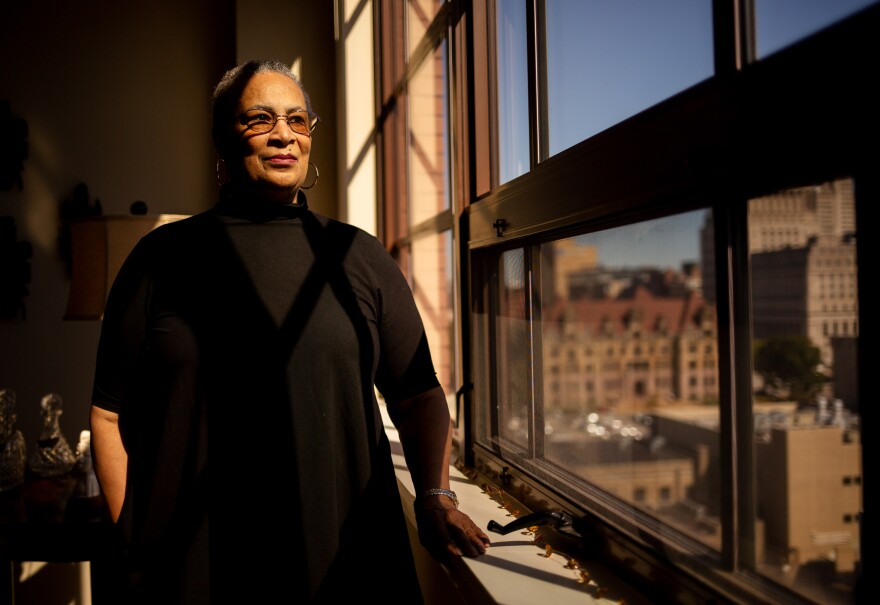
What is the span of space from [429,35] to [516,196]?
109cm

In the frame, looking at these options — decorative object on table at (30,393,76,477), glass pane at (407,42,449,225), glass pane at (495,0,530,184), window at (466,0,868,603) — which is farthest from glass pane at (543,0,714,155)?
decorative object on table at (30,393,76,477)

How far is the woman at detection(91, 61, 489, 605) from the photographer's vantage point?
113cm

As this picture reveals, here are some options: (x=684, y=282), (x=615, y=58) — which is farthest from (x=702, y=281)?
(x=615, y=58)

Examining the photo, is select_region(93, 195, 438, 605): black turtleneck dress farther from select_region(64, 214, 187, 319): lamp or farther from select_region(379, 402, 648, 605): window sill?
select_region(64, 214, 187, 319): lamp

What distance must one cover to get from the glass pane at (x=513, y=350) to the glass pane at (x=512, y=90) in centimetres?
20

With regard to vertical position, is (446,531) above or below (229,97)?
below

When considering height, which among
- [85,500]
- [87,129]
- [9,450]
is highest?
[87,129]

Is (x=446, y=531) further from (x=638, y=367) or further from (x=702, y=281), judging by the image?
(x=702, y=281)

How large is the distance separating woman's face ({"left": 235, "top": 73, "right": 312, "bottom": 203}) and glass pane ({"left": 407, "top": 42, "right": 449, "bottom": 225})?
0.96 metres

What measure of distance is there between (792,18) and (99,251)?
85.6 inches

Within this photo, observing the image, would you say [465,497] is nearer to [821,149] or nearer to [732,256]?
[732,256]

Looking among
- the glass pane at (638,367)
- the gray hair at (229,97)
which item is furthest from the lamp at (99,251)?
the glass pane at (638,367)

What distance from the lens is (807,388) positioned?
0.70m

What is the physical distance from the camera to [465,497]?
1493 mm
